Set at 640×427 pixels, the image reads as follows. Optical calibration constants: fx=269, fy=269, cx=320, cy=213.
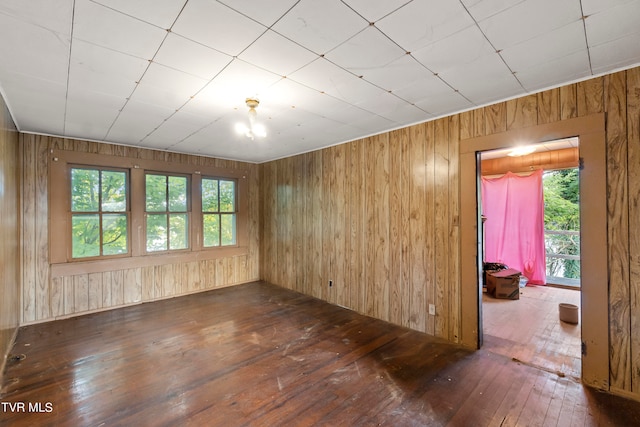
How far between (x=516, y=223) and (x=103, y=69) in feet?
21.6

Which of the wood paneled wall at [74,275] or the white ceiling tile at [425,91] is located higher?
the white ceiling tile at [425,91]

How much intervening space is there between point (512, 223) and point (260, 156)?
204 inches

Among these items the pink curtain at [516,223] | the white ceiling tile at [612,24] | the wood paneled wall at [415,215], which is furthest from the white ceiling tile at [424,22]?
the pink curtain at [516,223]

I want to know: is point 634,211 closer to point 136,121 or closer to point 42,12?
point 42,12

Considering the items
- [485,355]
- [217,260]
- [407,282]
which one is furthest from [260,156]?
[485,355]

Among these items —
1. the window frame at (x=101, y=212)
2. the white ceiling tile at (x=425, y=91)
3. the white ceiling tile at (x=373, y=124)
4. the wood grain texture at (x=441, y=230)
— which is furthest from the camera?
the window frame at (x=101, y=212)

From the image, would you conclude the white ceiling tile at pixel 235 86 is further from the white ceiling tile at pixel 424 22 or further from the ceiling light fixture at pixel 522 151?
the ceiling light fixture at pixel 522 151

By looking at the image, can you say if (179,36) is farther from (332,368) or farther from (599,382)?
(599,382)

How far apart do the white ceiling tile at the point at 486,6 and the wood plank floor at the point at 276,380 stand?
252 cm

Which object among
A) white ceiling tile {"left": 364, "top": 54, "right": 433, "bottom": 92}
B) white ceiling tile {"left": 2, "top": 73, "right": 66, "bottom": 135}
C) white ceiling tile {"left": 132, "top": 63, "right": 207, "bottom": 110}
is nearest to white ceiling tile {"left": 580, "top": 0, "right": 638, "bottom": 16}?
white ceiling tile {"left": 364, "top": 54, "right": 433, "bottom": 92}

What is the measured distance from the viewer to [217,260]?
521cm

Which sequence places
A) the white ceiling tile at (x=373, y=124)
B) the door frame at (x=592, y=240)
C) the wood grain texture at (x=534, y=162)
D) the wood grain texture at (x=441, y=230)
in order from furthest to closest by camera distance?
the wood grain texture at (x=534, y=162) → the white ceiling tile at (x=373, y=124) → the wood grain texture at (x=441, y=230) → the door frame at (x=592, y=240)

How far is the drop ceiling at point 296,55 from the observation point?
1432 mm

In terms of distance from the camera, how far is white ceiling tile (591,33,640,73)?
1718 millimetres
